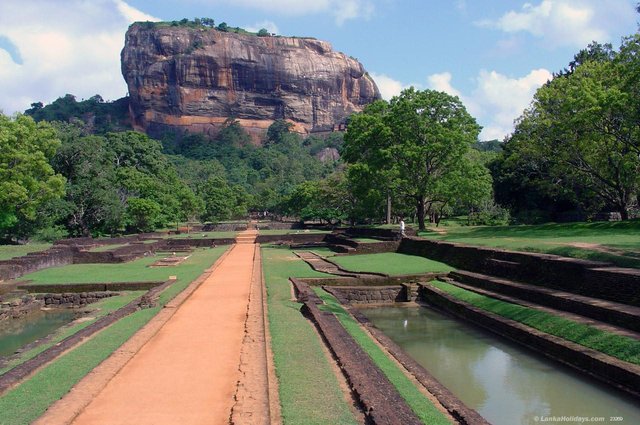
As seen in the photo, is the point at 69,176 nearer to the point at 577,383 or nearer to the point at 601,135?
the point at 601,135

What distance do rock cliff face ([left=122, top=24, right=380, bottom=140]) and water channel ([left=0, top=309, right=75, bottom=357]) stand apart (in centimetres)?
13623

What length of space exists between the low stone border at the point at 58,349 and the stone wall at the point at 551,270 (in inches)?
426

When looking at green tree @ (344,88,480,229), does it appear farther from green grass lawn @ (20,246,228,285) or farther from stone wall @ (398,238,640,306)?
green grass lawn @ (20,246,228,285)

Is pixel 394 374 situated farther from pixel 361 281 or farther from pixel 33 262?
pixel 33 262

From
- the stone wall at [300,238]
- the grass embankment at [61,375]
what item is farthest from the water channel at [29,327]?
the stone wall at [300,238]

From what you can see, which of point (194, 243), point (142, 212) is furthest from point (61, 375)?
point (142, 212)

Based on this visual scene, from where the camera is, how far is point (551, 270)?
46.8 ft

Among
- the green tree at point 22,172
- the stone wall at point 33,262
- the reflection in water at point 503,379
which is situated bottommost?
the reflection in water at point 503,379

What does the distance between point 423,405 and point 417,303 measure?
34.3 feet

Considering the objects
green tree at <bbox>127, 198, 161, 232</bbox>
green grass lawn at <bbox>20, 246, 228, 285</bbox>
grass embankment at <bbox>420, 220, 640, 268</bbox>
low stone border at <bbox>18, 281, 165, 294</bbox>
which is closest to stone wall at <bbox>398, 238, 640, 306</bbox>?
grass embankment at <bbox>420, 220, 640, 268</bbox>

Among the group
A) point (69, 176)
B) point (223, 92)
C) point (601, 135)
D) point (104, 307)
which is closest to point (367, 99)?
point (223, 92)

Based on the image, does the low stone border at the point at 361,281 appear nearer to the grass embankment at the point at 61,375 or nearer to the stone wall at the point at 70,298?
the stone wall at the point at 70,298

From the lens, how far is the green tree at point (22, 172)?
29.5 metres

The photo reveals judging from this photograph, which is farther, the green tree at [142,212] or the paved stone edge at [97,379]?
the green tree at [142,212]
